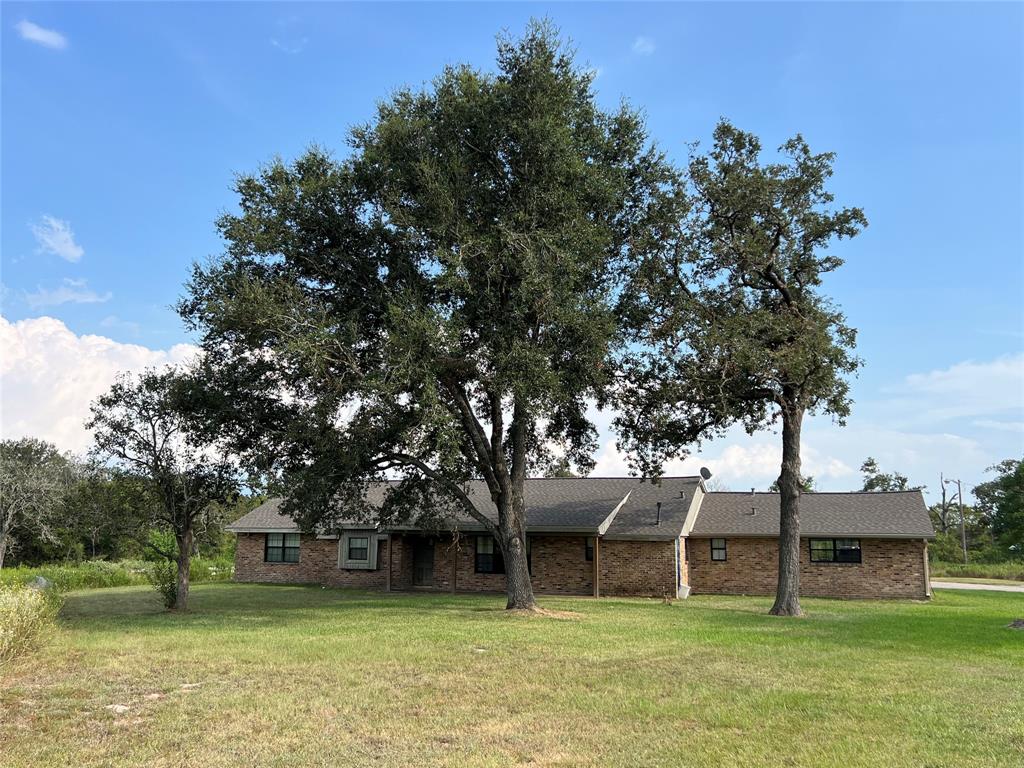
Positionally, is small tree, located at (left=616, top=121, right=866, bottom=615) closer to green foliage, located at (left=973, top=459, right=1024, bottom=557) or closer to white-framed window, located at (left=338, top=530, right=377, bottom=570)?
white-framed window, located at (left=338, top=530, right=377, bottom=570)

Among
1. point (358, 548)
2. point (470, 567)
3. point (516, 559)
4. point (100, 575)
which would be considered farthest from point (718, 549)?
point (100, 575)

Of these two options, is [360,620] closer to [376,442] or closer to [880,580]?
[376,442]

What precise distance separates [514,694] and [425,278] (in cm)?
1153

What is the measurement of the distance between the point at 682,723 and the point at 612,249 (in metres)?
14.6

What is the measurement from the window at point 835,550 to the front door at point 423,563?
1395cm

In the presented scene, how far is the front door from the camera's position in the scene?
28.1 metres

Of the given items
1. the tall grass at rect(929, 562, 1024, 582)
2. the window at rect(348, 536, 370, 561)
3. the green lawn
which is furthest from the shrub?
the tall grass at rect(929, 562, 1024, 582)

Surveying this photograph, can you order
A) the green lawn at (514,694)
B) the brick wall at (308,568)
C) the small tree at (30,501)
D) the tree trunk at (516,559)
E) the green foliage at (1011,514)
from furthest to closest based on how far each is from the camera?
the green foliage at (1011,514) < the small tree at (30,501) < the brick wall at (308,568) < the tree trunk at (516,559) < the green lawn at (514,694)

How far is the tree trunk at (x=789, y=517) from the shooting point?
19438mm

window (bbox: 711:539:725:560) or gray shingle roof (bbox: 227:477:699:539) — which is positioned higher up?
gray shingle roof (bbox: 227:477:699:539)

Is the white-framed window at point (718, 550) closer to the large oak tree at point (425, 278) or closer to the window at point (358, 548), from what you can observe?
the large oak tree at point (425, 278)

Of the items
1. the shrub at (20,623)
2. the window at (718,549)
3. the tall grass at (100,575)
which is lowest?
the tall grass at (100,575)

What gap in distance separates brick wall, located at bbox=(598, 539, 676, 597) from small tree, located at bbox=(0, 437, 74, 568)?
29.0m

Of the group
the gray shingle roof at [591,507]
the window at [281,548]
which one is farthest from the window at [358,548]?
the window at [281,548]
